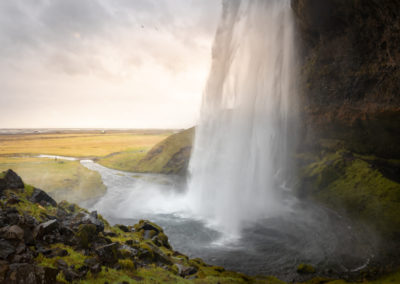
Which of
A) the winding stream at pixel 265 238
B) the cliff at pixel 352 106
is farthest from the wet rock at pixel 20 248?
the cliff at pixel 352 106

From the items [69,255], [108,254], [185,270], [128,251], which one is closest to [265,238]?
[185,270]

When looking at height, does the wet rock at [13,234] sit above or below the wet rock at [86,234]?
above

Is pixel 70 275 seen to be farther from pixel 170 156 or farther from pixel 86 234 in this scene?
pixel 170 156

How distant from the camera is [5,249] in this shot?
35.7 ft

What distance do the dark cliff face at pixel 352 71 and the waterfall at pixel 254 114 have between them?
219 inches

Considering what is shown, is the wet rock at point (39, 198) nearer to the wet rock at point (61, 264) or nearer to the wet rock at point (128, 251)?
the wet rock at point (128, 251)

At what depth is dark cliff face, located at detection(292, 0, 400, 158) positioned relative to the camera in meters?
39.3

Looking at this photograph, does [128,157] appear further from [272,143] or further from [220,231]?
[220,231]

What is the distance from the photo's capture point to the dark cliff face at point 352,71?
39312 mm

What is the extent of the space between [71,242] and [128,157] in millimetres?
97139

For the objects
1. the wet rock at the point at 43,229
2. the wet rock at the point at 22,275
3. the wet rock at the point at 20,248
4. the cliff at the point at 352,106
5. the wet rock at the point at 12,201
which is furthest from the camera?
the cliff at the point at 352,106

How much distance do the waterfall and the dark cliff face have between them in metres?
5.56

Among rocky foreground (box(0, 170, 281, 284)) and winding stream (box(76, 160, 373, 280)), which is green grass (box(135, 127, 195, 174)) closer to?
winding stream (box(76, 160, 373, 280))

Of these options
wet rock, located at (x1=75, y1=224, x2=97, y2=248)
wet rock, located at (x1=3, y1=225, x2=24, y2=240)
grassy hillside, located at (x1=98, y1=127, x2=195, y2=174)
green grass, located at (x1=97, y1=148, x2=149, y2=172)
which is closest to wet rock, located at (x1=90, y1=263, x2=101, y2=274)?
wet rock, located at (x1=75, y1=224, x2=97, y2=248)
